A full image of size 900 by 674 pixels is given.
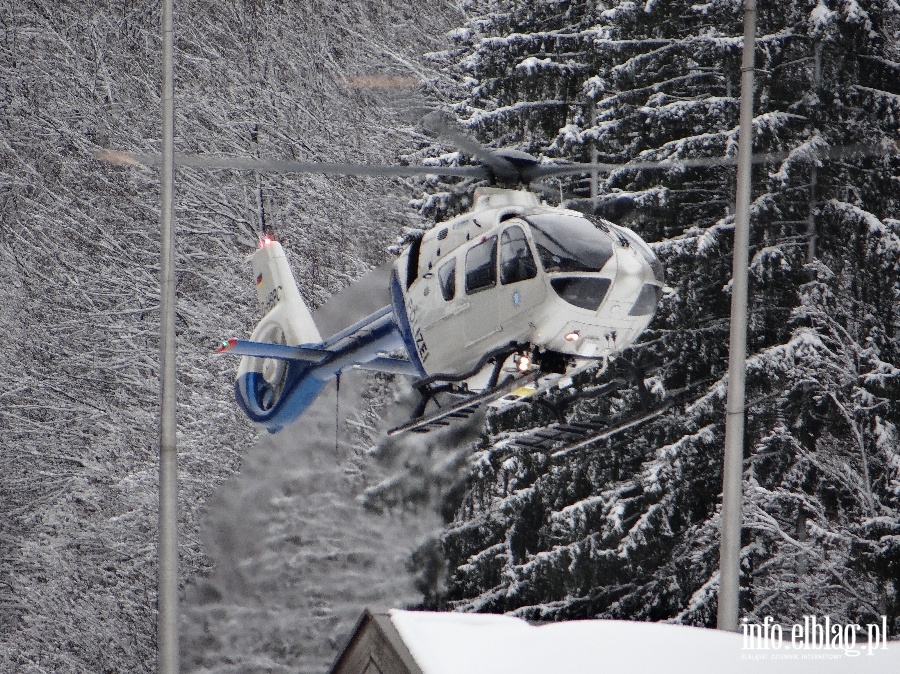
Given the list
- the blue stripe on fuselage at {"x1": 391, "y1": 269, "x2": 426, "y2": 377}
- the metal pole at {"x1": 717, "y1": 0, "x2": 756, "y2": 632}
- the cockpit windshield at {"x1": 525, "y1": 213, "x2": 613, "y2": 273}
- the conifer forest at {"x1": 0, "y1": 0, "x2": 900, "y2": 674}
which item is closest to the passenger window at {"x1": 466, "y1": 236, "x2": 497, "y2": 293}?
the cockpit windshield at {"x1": 525, "y1": 213, "x2": 613, "y2": 273}

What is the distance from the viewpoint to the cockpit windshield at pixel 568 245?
12.5 meters

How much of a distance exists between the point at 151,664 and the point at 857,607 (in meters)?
12.5

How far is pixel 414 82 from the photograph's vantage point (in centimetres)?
1306

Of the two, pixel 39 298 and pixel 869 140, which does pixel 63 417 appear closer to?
pixel 39 298

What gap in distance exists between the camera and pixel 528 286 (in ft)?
41.5

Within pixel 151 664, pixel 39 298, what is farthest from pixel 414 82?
pixel 39 298

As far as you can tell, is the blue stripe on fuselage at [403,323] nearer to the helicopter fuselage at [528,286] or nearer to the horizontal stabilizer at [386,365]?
the helicopter fuselage at [528,286]

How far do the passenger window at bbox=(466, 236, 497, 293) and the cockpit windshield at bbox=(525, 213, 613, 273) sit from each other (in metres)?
0.46

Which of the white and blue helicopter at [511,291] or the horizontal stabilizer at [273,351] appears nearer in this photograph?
the white and blue helicopter at [511,291]

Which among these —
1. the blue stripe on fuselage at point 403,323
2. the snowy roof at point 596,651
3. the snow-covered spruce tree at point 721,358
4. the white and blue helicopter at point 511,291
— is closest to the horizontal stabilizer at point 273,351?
the white and blue helicopter at point 511,291

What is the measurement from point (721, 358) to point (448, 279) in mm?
8031

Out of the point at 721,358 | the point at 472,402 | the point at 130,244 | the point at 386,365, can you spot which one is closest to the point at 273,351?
the point at 386,365

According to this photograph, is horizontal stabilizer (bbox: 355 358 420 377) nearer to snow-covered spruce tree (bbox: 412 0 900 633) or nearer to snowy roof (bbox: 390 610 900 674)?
snow-covered spruce tree (bbox: 412 0 900 633)

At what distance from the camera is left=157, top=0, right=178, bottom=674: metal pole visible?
13.9 metres
